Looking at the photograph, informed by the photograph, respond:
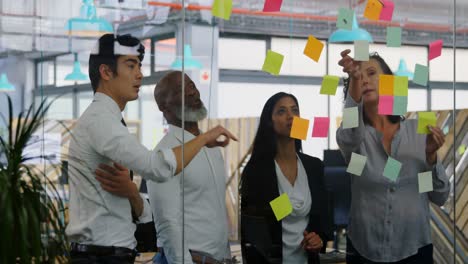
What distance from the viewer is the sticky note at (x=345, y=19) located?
4.72 m

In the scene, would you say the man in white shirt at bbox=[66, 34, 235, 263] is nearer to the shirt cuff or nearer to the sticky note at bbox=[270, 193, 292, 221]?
the shirt cuff

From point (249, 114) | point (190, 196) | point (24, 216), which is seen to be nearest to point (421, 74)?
point (249, 114)

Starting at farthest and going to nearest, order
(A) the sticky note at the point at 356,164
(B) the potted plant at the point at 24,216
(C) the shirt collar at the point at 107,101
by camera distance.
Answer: (A) the sticky note at the point at 356,164, (C) the shirt collar at the point at 107,101, (B) the potted plant at the point at 24,216

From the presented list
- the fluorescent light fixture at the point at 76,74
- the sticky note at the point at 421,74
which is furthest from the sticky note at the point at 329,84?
the fluorescent light fixture at the point at 76,74

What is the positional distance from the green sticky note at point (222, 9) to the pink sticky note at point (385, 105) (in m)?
0.97

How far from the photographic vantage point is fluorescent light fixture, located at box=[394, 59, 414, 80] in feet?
15.9

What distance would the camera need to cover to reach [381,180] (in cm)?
478

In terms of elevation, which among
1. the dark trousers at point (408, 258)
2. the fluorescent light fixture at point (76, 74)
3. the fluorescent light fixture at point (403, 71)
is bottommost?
the dark trousers at point (408, 258)

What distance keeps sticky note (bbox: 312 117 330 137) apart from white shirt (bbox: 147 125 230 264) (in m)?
0.55

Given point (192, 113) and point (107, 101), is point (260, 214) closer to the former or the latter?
point (192, 113)

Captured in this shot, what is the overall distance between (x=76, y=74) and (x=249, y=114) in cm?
89

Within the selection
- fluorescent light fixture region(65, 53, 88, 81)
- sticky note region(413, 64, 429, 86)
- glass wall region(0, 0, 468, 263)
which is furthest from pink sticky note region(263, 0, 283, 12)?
fluorescent light fixture region(65, 53, 88, 81)

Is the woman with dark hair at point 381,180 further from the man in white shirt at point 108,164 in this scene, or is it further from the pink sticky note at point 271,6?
the man in white shirt at point 108,164

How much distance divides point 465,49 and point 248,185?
61.4 inches
